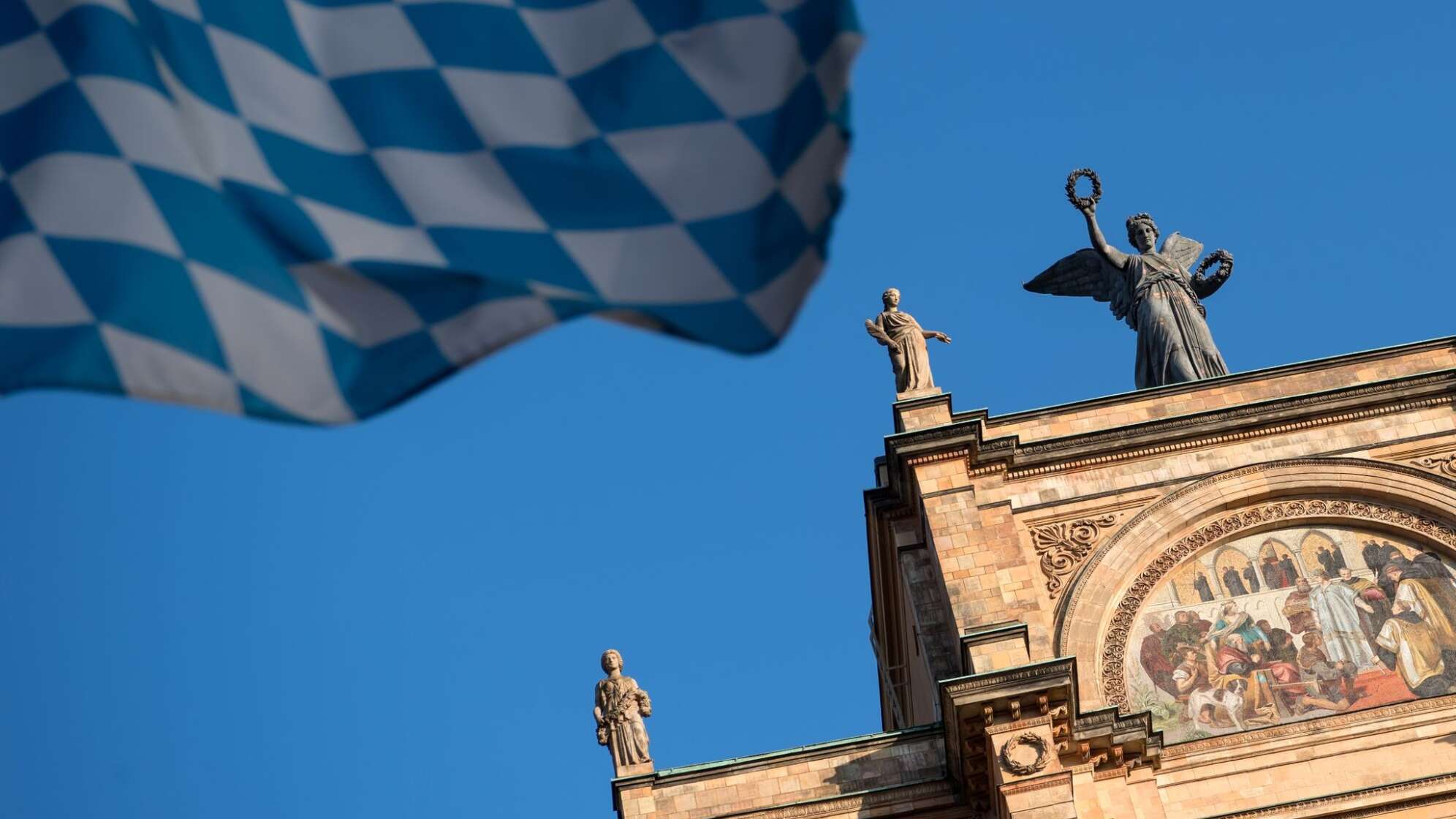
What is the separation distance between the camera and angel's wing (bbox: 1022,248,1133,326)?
2797 centimetres

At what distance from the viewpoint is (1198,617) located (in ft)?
73.2

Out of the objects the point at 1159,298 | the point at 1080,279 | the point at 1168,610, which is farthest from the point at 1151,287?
the point at 1168,610

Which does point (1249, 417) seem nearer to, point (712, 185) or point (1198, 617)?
point (1198, 617)

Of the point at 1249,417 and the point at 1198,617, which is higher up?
the point at 1249,417

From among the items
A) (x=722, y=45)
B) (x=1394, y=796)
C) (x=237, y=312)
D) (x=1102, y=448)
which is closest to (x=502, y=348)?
(x=237, y=312)

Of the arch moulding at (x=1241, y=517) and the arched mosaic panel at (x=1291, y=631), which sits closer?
the arched mosaic panel at (x=1291, y=631)

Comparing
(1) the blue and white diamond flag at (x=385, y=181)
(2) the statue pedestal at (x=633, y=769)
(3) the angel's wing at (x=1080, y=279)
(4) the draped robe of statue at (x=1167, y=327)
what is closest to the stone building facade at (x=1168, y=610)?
(2) the statue pedestal at (x=633, y=769)

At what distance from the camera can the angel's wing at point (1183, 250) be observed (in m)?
27.4

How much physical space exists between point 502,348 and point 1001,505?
17.5m

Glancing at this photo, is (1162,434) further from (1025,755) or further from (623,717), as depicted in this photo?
(623,717)

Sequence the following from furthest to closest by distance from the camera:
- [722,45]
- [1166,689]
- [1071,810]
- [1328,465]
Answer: [1328,465], [1166,689], [1071,810], [722,45]

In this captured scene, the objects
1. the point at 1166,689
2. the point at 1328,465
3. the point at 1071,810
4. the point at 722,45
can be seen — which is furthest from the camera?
the point at 1328,465

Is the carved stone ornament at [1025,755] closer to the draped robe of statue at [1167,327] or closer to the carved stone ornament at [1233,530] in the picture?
the carved stone ornament at [1233,530]

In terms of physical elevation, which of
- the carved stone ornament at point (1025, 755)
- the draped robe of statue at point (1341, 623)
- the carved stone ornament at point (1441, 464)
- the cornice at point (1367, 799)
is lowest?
the cornice at point (1367, 799)
